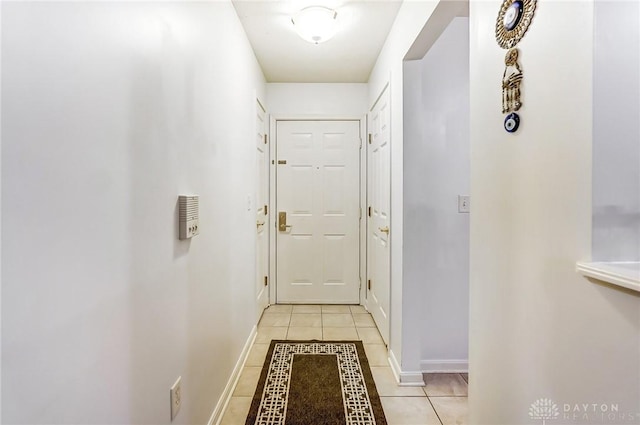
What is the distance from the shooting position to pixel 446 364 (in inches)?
89.9

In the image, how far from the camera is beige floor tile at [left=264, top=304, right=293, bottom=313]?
335 centimetres

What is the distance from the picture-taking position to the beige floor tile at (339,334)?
2738 millimetres

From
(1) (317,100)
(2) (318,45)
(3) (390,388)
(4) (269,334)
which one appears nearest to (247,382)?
(4) (269,334)

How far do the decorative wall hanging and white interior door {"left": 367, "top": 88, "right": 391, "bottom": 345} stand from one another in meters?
1.40

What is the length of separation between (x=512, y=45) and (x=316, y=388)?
1.94 metres

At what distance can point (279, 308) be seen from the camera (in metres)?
3.43

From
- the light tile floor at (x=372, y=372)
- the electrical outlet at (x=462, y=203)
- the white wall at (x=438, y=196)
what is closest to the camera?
the light tile floor at (x=372, y=372)

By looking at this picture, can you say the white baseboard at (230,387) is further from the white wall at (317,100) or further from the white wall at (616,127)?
the white wall at (317,100)

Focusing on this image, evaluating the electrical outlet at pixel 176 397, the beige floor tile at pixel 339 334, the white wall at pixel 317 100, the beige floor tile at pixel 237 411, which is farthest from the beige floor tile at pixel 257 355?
the white wall at pixel 317 100

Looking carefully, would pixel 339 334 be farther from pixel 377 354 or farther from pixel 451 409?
pixel 451 409

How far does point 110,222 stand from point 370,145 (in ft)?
8.97

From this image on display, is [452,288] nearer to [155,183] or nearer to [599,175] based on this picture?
[599,175]

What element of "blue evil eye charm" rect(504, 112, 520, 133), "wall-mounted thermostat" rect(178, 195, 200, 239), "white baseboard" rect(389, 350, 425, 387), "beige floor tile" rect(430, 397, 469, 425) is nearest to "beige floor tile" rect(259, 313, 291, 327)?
"white baseboard" rect(389, 350, 425, 387)

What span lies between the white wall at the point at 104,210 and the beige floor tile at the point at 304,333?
1195mm
